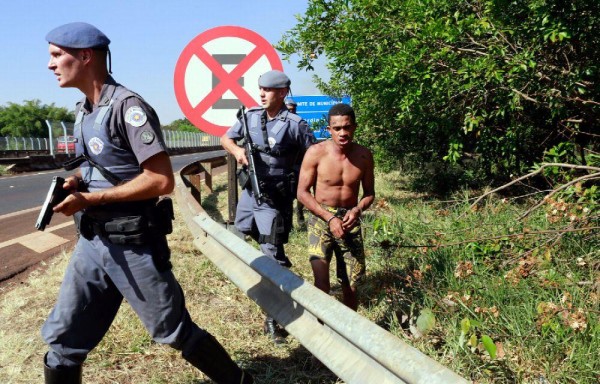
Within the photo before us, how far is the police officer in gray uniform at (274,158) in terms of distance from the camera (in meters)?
4.63

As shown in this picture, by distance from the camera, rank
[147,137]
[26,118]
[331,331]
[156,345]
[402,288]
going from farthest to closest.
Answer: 1. [26,118]
2. [402,288]
3. [156,345]
4. [147,137]
5. [331,331]

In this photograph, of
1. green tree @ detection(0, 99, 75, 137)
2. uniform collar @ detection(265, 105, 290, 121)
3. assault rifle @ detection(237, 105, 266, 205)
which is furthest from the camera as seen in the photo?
green tree @ detection(0, 99, 75, 137)

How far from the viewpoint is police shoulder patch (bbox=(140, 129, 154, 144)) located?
8.61ft

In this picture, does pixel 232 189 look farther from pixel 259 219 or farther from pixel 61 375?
pixel 61 375

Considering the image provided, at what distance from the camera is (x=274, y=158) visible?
188 inches

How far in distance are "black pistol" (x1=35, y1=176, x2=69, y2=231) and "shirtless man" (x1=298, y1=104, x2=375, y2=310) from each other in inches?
70.4

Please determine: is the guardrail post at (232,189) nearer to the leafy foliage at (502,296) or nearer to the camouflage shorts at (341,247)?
the leafy foliage at (502,296)

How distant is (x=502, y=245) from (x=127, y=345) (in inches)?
110

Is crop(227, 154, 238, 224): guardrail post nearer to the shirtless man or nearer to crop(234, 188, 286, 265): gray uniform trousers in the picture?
crop(234, 188, 286, 265): gray uniform trousers

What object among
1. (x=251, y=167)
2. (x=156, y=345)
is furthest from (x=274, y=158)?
(x=156, y=345)

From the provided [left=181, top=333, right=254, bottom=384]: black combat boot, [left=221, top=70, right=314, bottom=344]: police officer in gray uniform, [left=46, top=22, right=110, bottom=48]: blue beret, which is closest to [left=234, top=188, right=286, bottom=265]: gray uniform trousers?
[left=221, top=70, right=314, bottom=344]: police officer in gray uniform

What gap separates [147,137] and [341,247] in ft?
6.09

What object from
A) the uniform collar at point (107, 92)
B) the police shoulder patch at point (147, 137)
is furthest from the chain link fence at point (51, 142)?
the police shoulder patch at point (147, 137)

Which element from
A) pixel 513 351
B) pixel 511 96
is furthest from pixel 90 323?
pixel 511 96
